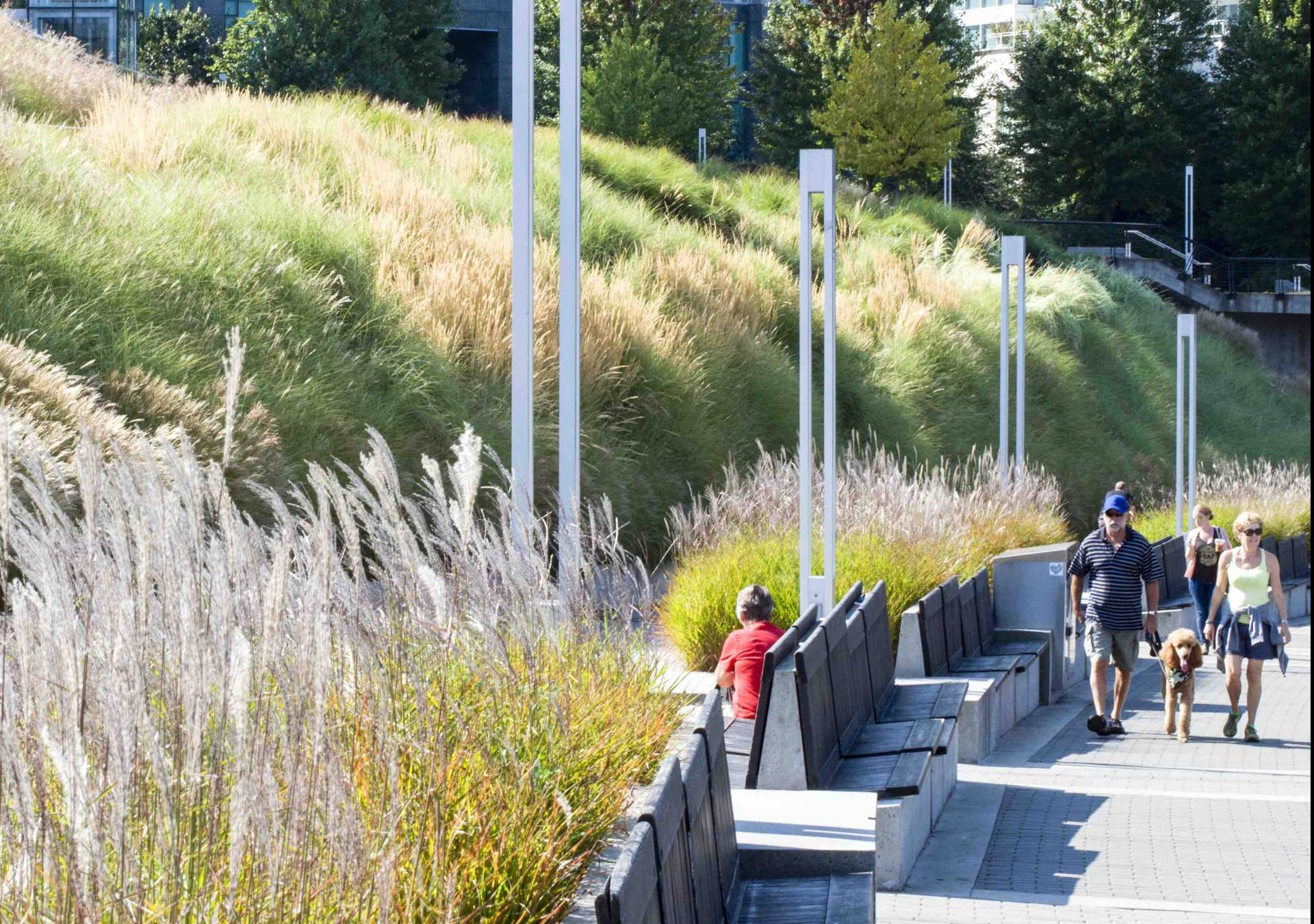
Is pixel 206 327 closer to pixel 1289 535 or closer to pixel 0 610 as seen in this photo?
pixel 0 610

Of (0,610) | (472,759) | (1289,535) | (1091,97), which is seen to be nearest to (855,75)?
(1091,97)

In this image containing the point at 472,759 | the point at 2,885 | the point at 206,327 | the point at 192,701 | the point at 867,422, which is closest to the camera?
the point at 192,701

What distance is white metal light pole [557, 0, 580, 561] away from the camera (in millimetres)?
7305

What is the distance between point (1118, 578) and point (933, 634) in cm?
147

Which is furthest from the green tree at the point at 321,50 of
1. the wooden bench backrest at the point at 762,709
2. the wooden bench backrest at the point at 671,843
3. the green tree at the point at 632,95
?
the wooden bench backrest at the point at 671,843

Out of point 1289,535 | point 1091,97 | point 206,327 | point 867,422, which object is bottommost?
point 1289,535

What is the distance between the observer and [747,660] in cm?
784

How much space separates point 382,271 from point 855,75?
29.8 m

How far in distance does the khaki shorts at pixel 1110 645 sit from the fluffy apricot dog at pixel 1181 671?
0.20 m

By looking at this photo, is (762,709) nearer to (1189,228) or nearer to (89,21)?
(89,21)

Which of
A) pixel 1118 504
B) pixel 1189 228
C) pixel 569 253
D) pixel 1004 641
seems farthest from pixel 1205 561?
pixel 1189 228

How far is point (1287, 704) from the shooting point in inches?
507

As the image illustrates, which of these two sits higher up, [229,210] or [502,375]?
[229,210]

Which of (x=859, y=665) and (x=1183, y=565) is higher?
(x=859, y=665)
